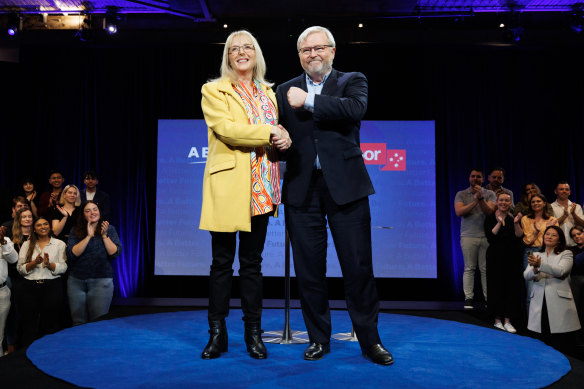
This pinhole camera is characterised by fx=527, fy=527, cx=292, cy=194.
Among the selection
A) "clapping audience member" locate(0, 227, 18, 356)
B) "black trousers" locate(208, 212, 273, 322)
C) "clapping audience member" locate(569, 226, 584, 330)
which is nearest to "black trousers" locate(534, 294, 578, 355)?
"clapping audience member" locate(569, 226, 584, 330)

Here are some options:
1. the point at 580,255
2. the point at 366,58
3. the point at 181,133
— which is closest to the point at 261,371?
the point at 580,255

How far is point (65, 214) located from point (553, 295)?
4.45m

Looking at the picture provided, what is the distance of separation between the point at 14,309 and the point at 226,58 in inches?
119

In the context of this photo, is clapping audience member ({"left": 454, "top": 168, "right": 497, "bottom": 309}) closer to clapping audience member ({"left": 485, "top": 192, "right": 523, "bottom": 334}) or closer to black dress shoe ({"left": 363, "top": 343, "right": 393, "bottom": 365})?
clapping audience member ({"left": 485, "top": 192, "right": 523, "bottom": 334})

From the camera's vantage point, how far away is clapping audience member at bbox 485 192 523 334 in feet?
15.0

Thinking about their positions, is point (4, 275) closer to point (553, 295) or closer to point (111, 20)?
point (111, 20)

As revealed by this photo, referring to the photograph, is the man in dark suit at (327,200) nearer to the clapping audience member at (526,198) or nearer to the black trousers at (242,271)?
the black trousers at (242,271)

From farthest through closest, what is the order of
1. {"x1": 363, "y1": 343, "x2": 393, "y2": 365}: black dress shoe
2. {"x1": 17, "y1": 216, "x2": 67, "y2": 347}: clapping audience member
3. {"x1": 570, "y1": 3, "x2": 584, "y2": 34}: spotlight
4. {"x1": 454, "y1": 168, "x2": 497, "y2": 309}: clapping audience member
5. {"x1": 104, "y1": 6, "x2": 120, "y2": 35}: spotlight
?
{"x1": 104, "y1": 6, "x2": 120, "y2": 35}: spotlight, {"x1": 570, "y1": 3, "x2": 584, "y2": 34}: spotlight, {"x1": 454, "y1": 168, "x2": 497, "y2": 309}: clapping audience member, {"x1": 17, "y1": 216, "x2": 67, "y2": 347}: clapping audience member, {"x1": 363, "y1": 343, "x2": 393, "y2": 365}: black dress shoe

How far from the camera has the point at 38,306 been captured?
165 inches

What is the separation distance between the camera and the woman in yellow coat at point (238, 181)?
2.30m

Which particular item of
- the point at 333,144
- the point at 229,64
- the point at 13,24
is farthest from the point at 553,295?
the point at 13,24

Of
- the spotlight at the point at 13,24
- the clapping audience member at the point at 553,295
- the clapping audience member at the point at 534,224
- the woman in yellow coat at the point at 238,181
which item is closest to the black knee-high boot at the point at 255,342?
the woman in yellow coat at the point at 238,181

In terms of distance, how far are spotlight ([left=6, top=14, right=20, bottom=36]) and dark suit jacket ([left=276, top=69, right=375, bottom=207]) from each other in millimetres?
5395

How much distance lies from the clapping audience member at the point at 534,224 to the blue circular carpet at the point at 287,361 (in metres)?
1.92
